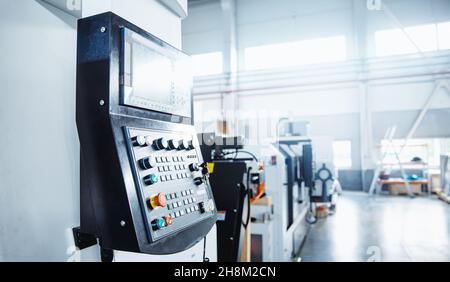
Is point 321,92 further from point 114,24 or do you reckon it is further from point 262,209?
point 114,24

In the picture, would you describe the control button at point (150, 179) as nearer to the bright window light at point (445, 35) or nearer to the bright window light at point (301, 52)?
the bright window light at point (445, 35)

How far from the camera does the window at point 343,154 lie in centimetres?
596

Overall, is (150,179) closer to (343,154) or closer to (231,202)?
(231,202)

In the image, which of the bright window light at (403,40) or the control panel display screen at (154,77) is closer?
the control panel display screen at (154,77)

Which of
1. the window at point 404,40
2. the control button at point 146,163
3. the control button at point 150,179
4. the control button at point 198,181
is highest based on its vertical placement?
→ the window at point 404,40

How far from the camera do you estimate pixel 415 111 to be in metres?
5.34

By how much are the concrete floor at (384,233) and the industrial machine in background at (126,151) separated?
177 centimetres

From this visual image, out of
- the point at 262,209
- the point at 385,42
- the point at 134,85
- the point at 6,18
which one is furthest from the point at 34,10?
the point at 385,42

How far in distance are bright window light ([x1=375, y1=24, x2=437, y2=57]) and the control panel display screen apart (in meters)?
3.03

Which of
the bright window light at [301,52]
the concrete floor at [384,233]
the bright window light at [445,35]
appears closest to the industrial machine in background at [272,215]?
the concrete floor at [384,233]

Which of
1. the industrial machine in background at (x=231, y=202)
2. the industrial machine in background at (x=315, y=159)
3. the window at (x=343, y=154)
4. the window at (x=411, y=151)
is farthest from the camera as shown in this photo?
the window at (x=343, y=154)

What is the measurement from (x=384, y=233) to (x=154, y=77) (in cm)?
343

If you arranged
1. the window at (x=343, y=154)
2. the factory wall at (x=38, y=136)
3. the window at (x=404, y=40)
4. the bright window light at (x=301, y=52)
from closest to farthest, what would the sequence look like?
the factory wall at (x=38, y=136)
the window at (x=404, y=40)
the bright window light at (x=301, y=52)
the window at (x=343, y=154)

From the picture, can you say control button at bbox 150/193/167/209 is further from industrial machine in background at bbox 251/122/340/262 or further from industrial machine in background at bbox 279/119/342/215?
industrial machine in background at bbox 279/119/342/215
